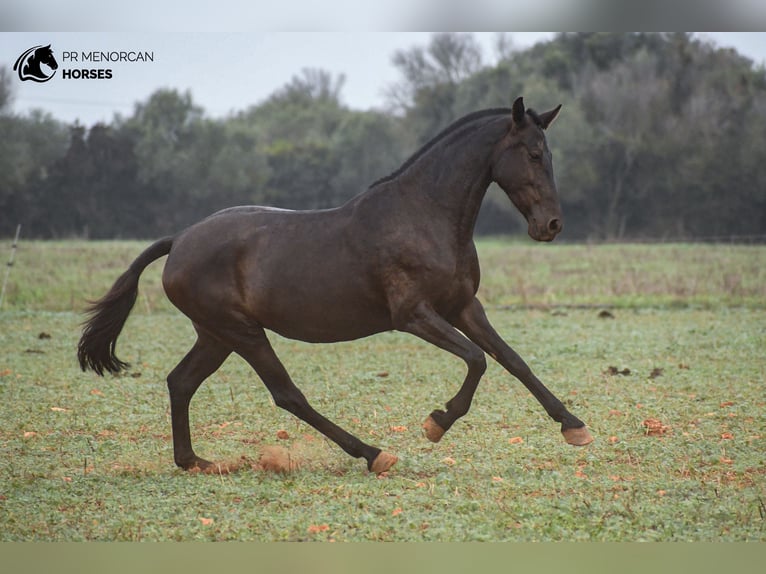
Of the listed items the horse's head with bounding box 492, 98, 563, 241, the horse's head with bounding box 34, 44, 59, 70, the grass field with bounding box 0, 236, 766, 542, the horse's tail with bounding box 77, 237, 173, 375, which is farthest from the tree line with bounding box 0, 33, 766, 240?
the horse's head with bounding box 492, 98, 563, 241

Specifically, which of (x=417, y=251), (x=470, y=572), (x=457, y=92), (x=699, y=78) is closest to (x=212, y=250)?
(x=417, y=251)

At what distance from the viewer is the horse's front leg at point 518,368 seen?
4895 millimetres

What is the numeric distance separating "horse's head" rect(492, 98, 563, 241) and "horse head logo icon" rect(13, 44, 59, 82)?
3361 mm

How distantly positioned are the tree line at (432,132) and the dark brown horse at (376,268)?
3.81 meters

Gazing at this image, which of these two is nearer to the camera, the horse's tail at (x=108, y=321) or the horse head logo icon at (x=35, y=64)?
the horse's tail at (x=108, y=321)

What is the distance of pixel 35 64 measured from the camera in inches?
253

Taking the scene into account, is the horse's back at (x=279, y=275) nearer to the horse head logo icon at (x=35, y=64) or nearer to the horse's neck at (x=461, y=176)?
the horse's neck at (x=461, y=176)

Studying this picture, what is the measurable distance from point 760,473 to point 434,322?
1.98 meters

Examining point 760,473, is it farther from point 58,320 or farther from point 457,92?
point 457,92

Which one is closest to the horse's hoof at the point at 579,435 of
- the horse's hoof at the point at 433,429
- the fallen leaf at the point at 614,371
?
the horse's hoof at the point at 433,429

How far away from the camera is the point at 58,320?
11664 millimetres

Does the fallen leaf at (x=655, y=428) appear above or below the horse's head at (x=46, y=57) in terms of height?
below

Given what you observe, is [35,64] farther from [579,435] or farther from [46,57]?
[579,435]

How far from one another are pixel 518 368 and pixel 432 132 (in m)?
15.0
